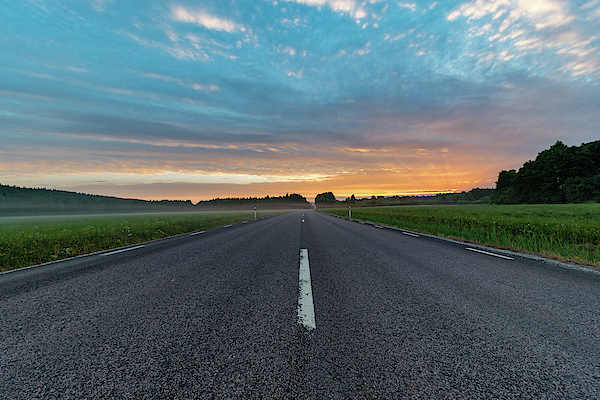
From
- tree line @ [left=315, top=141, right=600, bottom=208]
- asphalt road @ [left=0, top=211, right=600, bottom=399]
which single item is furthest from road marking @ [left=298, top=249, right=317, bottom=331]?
tree line @ [left=315, top=141, right=600, bottom=208]

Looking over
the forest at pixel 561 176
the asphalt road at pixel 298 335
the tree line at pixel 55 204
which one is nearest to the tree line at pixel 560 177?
the forest at pixel 561 176

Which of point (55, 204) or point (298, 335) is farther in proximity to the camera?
point (55, 204)

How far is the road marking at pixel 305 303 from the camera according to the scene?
8.52 ft

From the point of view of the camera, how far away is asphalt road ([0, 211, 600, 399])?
1.66 metres

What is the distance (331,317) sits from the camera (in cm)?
275

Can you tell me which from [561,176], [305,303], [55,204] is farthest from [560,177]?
[55,204]

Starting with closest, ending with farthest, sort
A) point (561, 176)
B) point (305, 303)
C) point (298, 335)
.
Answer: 1. point (298, 335)
2. point (305, 303)
3. point (561, 176)

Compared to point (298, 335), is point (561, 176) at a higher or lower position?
higher

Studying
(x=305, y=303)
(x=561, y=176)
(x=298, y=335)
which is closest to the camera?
(x=298, y=335)

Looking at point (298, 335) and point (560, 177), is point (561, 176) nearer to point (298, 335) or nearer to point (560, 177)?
point (560, 177)

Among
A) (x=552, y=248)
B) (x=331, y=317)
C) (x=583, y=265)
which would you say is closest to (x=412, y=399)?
(x=331, y=317)

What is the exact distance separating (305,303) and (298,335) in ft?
2.62

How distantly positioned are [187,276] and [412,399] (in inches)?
158

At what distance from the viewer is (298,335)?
2.34 meters
